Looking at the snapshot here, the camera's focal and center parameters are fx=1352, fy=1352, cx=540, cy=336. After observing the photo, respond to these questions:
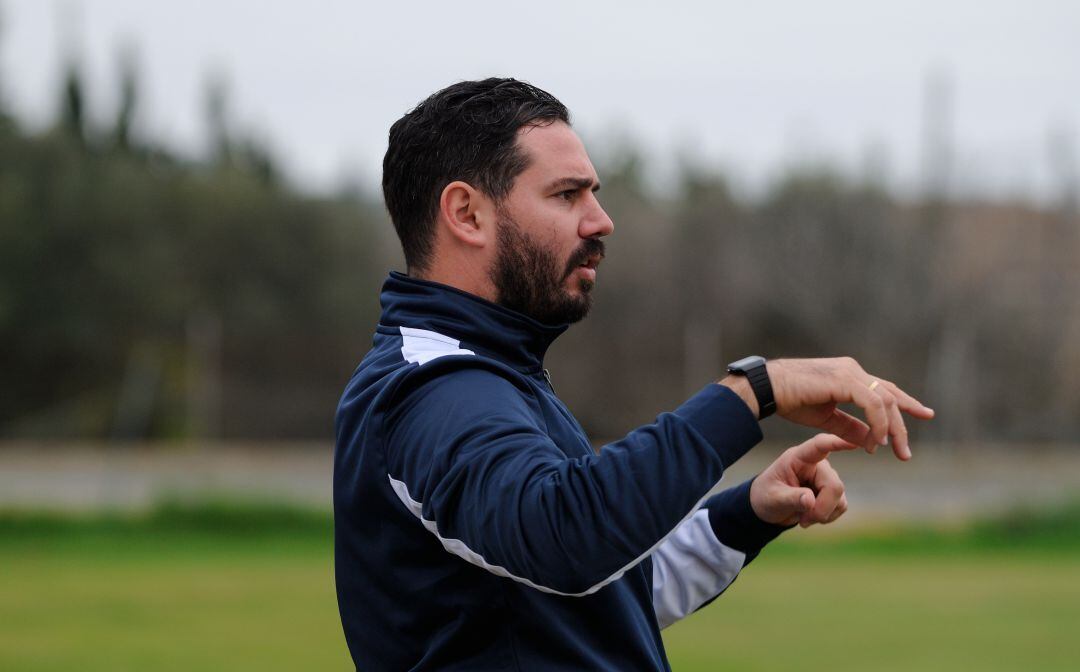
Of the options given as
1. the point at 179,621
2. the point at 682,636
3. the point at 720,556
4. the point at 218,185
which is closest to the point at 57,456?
the point at 218,185

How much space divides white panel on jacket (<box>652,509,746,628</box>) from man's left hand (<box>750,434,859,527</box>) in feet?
0.40

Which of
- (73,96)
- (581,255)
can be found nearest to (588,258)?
(581,255)

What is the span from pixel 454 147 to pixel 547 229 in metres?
0.20

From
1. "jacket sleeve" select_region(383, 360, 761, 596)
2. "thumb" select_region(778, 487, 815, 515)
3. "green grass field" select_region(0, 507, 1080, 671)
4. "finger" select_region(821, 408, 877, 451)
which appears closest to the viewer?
"jacket sleeve" select_region(383, 360, 761, 596)

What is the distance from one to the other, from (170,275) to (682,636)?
17.6 m

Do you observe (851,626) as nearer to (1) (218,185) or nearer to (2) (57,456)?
(2) (57,456)

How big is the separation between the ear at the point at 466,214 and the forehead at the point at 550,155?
79mm

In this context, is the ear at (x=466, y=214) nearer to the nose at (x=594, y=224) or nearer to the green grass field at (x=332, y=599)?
the nose at (x=594, y=224)

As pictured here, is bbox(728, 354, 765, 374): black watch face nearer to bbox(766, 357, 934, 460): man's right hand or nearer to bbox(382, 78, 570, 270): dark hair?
bbox(766, 357, 934, 460): man's right hand

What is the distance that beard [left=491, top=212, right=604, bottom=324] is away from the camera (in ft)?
6.95

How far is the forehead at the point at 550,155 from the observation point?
82.9 inches

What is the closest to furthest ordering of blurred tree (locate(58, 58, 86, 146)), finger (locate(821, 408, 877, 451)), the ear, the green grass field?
finger (locate(821, 408, 877, 451))
the ear
the green grass field
blurred tree (locate(58, 58, 86, 146))

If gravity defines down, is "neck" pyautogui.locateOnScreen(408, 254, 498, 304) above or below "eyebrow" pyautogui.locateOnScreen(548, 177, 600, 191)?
below

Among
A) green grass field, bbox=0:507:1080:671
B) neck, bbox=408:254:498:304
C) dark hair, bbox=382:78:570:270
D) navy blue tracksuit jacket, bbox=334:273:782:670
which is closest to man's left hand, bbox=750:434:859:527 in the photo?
navy blue tracksuit jacket, bbox=334:273:782:670
